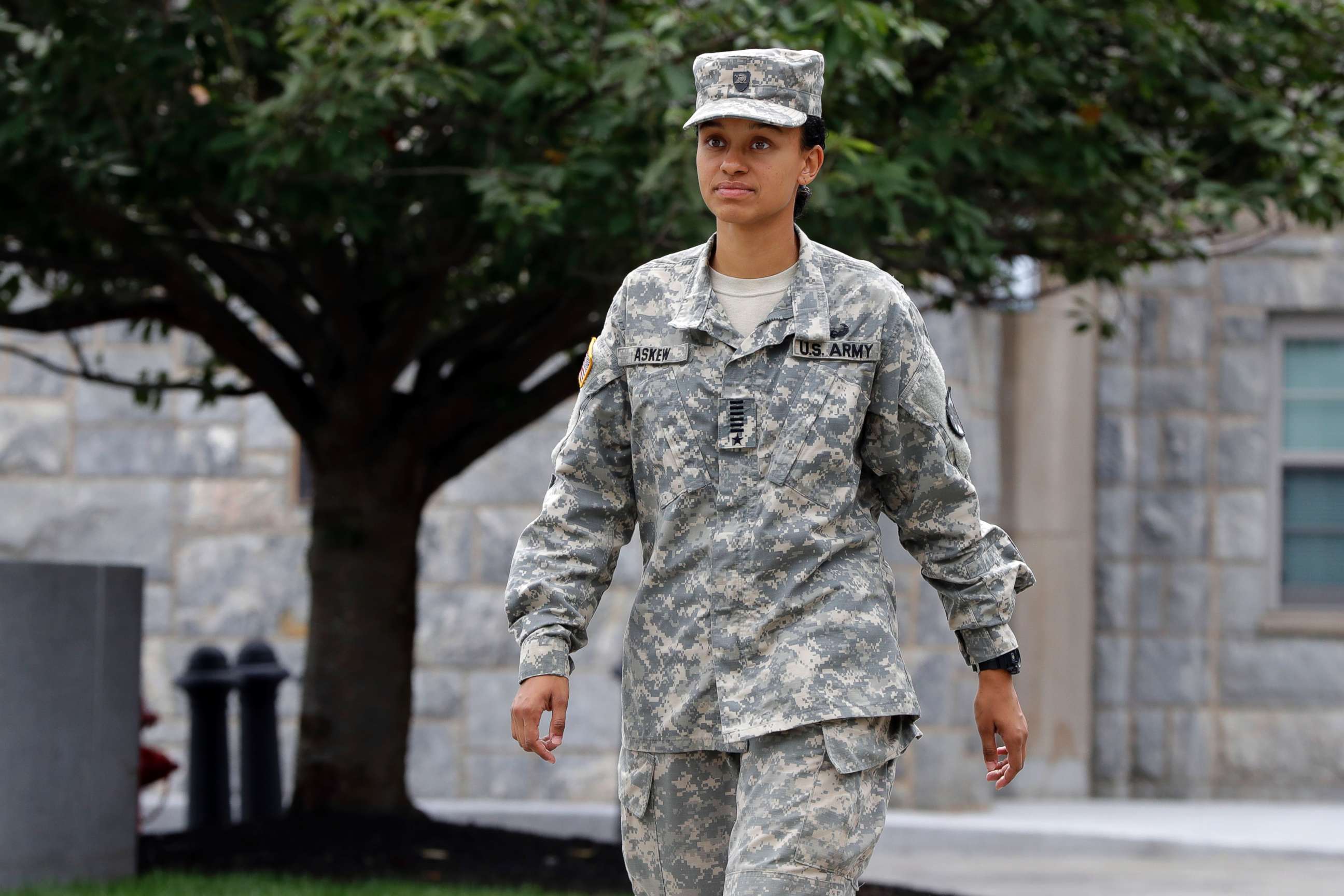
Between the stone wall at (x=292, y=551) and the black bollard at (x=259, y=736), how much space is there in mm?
1639

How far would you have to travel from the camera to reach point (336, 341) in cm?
830

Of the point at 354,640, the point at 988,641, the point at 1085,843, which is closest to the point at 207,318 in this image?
the point at 354,640

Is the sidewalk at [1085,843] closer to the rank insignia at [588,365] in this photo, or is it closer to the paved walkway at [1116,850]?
the paved walkway at [1116,850]

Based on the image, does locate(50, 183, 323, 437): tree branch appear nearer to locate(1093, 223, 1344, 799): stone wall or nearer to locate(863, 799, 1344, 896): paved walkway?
locate(863, 799, 1344, 896): paved walkway

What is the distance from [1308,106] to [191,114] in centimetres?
392

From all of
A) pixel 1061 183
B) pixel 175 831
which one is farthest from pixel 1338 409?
pixel 175 831

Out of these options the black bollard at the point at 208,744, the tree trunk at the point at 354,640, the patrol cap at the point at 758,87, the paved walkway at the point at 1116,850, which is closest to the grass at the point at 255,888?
the tree trunk at the point at 354,640

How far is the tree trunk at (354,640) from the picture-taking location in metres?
8.20

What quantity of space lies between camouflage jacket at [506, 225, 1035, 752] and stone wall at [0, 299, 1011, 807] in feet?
23.8

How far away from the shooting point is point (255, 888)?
22.7 ft

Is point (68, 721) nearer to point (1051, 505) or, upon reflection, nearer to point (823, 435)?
point (823, 435)

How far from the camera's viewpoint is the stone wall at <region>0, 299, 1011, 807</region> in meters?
11.2

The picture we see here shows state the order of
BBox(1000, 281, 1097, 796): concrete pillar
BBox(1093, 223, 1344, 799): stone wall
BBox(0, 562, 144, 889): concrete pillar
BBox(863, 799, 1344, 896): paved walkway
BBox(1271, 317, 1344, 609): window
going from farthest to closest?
BBox(1271, 317, 1344, 609): window
BBox(1093, 223, 1344, 799): stone wall
BBox(1000, 281, 1097, 796): concrete pillar
BBox(863, 799, 1344, 896): paved walkway
BBox(0, 562, 144, 889): concrete pillar

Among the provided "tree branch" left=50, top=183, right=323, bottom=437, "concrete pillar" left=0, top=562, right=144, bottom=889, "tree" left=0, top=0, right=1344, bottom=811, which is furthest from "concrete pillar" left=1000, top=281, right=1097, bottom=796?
"concrete pillar" left=0, top=562, right=144, bottom=889
